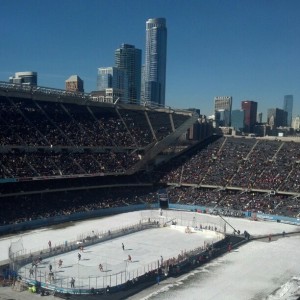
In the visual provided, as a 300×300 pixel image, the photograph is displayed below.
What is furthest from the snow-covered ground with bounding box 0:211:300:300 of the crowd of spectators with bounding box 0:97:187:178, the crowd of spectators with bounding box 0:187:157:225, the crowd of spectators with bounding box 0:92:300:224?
the crowd of spectators with bounding box 0:97:187:178

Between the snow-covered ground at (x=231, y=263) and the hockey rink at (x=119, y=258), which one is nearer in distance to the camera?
the snow-covered ground at (x=231, y=263)

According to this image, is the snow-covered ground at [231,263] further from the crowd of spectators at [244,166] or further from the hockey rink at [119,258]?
the crowd of spectators at [244,166]

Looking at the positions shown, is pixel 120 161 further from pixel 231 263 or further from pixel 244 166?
pixel 231 263

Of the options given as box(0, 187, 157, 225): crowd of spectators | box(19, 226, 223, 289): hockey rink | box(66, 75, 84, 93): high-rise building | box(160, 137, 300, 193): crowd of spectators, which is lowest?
box(19, 226, 223, 289): hockey rink

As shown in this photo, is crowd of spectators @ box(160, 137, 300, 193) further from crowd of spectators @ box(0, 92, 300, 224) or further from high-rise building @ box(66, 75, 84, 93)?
high-rise building @ box(66, 75, 84, 93)

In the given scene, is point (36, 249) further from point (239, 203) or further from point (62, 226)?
point (239, 203)

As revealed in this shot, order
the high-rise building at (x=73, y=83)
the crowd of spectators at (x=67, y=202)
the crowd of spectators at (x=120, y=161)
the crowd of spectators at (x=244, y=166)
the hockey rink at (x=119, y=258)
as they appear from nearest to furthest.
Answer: the hockey rink at (x=119, y=258) < the crowd of spectators at (x=67, y=202) < the crowd of spectators at (x=120, y=161) < the crowd of spectators at (x=244, y=166) < the high-rise building at (x=73, y=83)

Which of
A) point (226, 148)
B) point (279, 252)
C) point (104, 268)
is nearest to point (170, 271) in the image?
point (104, 268)

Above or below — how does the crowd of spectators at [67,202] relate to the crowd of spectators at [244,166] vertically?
below

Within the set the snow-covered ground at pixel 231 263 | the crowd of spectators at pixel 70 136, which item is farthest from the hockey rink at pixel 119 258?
the crowd of spectators at pixel 70 136
